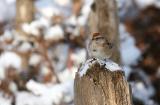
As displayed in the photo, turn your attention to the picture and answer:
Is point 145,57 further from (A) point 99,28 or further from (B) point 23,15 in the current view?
(A) point 99,28

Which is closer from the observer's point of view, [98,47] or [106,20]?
[98,47]

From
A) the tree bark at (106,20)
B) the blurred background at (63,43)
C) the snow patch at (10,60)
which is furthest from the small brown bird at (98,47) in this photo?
the snow patch at (10,60)

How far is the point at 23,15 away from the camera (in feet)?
21.1

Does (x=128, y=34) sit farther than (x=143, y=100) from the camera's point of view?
Yes

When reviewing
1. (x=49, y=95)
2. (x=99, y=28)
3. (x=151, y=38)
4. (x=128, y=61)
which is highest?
(x=151, y=38)

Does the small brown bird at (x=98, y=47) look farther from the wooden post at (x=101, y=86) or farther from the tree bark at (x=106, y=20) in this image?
the tree bark at (x=106, y=20)

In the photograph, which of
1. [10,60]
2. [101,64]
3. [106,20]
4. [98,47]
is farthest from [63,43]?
[101,64]

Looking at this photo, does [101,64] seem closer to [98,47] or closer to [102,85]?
[102,85]

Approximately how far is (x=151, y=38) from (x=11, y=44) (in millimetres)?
1854

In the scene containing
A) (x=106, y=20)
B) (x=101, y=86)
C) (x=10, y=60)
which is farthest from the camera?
(x=10, y=60)

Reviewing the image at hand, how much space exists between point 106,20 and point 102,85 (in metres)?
2.29

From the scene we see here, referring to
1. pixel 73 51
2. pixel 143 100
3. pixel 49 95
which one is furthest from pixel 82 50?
pixel 49 95

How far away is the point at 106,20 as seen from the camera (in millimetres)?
4477

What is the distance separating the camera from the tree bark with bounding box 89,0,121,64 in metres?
4.43
